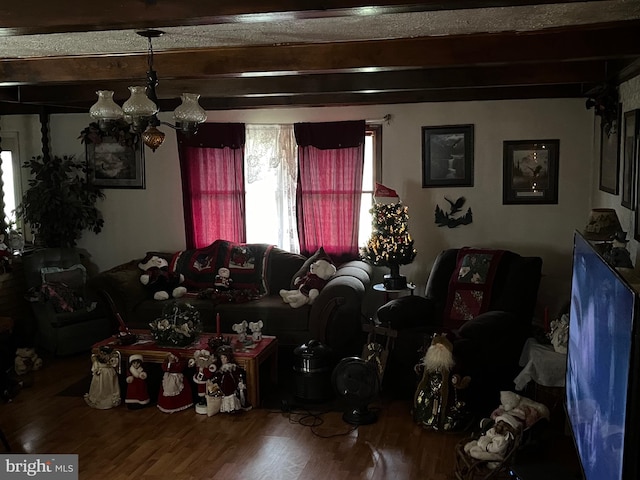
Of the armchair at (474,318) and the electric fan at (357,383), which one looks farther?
the armchair at (474,318)

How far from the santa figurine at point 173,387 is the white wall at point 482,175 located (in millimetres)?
2249

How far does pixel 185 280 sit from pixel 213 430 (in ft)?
6.97

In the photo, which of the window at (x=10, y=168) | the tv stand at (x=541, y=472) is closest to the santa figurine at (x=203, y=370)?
the tv stand at (x=541, y=472)

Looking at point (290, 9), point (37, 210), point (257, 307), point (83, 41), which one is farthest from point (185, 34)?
point (37, 210)

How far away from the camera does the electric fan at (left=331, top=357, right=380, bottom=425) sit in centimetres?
443

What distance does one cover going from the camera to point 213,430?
4473 mm

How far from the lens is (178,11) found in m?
2.48

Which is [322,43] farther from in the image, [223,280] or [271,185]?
[223,280]

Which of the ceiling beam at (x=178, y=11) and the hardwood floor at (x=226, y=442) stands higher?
the ceiling beam at (x=178, y=11)

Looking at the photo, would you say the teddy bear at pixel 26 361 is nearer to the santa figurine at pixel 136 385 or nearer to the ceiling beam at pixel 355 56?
the santa figurine at pixel 136 385

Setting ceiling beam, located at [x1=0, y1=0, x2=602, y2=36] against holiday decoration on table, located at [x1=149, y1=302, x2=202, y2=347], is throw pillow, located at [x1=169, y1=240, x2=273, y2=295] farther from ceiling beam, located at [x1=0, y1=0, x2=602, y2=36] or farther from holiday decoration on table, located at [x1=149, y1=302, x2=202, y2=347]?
ceiling beam, located at [x1=0, y1=0, x2=602, y2=36]

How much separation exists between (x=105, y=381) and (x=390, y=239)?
251 centimetres

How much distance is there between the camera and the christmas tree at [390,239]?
5648 millimetres

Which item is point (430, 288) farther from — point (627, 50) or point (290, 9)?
point (290, 9)
